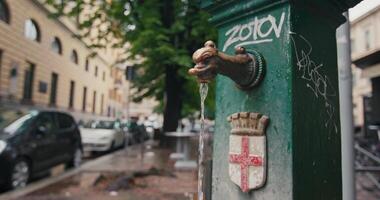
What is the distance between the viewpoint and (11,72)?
19453 mm

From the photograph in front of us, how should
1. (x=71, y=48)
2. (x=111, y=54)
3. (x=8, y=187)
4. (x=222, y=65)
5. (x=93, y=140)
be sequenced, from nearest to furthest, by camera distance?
(x=222, y=65) < (x=8, y=187) < (x=93, y=140) < (x=71, y=48) < (x=111, y=54)

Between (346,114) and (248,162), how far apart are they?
1392 millimetres

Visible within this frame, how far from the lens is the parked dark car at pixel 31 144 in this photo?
7027mm

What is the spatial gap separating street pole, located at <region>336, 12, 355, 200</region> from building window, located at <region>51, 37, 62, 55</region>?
24.3m

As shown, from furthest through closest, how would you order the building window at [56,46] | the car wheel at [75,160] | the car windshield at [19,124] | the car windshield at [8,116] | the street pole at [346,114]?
1. the building window at [56,46]
2. the car wheel at [75,160]
3. the car windshield at [8,116]
4. the car windshield at [19,124]
5. the street pole at [346,114]

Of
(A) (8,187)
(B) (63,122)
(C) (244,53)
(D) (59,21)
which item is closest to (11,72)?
(D) (59,21)

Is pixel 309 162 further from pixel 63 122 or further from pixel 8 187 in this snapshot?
pixel 63 122

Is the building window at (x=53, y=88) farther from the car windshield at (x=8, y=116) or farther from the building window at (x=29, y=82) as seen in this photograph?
the car windshield at (x=8, y=116)

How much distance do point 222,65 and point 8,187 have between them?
654 centimetres

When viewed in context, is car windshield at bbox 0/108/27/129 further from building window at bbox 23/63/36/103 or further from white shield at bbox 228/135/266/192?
Answer: building window at bbox 23/63/36/103

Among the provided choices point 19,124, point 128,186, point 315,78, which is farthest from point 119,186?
point 315,78

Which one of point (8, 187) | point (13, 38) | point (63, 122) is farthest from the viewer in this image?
point (13, 38)

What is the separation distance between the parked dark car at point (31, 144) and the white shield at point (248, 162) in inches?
239

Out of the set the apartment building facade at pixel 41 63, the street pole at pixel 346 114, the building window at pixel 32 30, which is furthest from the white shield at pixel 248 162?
the building window at pixel 32 30
